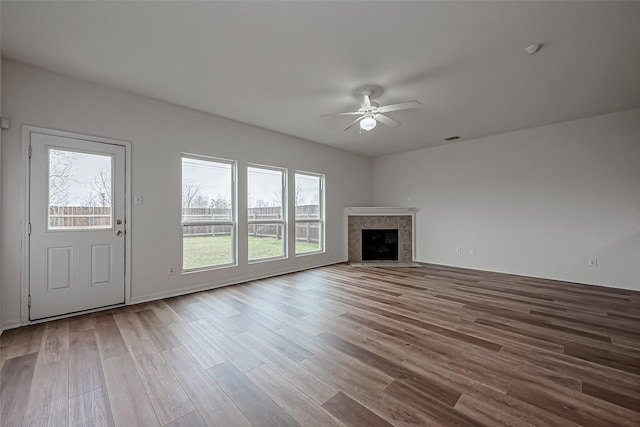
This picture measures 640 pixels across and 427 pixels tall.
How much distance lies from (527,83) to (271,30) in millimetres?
3068

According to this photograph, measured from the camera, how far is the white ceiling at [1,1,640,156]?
6.86 feet

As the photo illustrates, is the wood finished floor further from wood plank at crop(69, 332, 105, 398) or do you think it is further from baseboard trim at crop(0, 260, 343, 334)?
baseboard trim at crop(0, 260, 343, 334)

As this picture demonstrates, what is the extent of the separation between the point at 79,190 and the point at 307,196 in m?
3.79

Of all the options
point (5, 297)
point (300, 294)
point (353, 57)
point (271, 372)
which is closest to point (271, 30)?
point (353, 57)

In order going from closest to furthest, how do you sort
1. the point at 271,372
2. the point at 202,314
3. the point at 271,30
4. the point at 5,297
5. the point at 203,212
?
1. the point at 271,372
2. the point at 271,30
3. the point at 5,297
4. the point at 202,314
5. the point at 203,212

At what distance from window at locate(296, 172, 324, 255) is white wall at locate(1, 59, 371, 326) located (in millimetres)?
378

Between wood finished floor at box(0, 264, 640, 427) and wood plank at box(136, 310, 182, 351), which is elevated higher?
wood plank at box(136, 310, 182, 351)

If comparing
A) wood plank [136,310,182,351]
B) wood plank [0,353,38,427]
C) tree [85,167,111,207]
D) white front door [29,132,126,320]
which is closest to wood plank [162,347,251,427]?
wood plank [136,310,182,351]

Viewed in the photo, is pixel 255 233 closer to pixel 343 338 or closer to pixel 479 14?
pixel 343 338

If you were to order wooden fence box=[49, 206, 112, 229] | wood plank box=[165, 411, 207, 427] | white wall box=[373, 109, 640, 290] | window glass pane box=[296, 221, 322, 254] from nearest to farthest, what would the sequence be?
wood plank box=[165, 411, 207, 427] < wooden fence box=[49, 206, 112, 229] < white wall box=[373, 109, 640, 290] < window glass pane box=[296, 221, 322, 254]

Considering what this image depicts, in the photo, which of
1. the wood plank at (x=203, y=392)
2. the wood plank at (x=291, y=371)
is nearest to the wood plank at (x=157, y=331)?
the wood plank at (x=203, y=392)

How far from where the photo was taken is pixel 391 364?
2098 mm

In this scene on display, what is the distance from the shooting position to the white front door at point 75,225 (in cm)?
291

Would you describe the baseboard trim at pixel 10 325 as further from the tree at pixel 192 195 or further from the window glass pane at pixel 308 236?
the window glass pane at pixel 308 236
